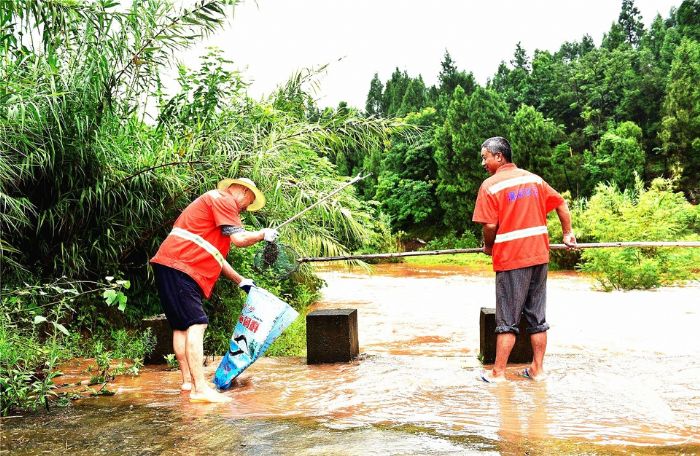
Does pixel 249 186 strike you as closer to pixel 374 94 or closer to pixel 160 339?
pixel 160 339

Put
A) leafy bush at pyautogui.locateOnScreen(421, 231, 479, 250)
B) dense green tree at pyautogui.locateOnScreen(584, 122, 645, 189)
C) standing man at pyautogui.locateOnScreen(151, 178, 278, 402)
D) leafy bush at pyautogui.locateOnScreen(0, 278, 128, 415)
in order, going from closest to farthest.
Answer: leafy bush at pyautogui.locateOnScreen(0, 278, 128, 415) → standing man at pyautogui.locateOnScreen(151, 178, 278, 402) → dense green tree at pyautogui.locateOnScreen(584, 122, 645, 189) → leafy bush at pyautogui.locateOnScreen(421, 231, 479, 250)

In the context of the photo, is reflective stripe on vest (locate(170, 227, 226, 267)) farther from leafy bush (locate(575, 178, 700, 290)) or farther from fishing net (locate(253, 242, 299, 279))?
leafy bush (locate(575, 178, 700, 290))

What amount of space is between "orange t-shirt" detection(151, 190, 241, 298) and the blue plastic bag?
1.35 ft

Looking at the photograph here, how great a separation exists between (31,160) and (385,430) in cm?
435

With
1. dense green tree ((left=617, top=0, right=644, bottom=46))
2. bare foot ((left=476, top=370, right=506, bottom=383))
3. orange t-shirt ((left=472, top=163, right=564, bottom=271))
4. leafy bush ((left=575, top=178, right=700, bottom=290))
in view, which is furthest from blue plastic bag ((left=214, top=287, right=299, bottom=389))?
dense green tree ((left=617, top=0, right=644, bottom=46))

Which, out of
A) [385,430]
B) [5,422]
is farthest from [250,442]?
[5,422]

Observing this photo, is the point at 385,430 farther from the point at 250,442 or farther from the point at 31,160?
the point at 31,160

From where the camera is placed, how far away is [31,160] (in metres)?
6.37

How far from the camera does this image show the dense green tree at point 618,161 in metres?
30.1

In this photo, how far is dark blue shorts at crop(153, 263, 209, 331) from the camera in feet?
16.1

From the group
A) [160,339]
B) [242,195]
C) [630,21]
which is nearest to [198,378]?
[242,195]

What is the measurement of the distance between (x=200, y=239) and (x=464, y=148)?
88.8 feet

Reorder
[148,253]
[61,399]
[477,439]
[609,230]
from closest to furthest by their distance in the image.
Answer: [477,439], [61,399], [148,253], [609,230]

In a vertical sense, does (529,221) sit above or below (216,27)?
below
